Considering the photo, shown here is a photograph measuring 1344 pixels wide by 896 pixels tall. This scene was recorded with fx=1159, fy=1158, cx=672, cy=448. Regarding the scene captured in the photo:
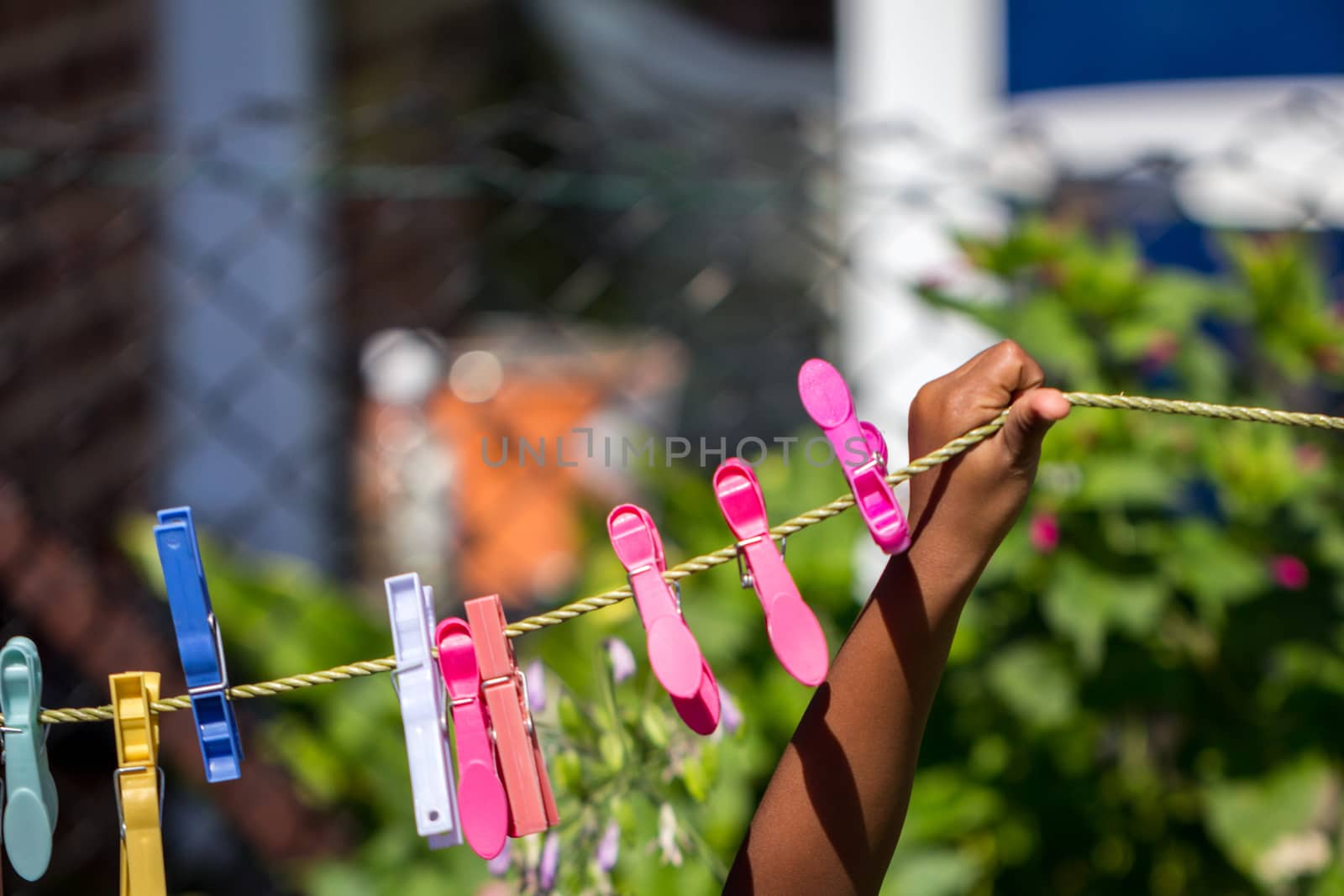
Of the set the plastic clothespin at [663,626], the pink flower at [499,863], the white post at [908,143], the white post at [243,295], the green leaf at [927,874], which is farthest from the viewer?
the white post at [243,295]

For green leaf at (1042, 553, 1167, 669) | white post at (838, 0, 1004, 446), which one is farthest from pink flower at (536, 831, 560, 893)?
white post at (838, 0, 1004, 446)

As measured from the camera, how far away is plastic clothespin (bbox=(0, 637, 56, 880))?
27.6 inches

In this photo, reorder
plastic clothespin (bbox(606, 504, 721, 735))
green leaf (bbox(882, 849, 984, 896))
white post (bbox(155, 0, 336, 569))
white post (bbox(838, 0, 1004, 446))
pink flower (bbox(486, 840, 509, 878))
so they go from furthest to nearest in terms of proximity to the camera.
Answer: white post (bbox(155, 0, 336, 569)) < white post (bbox(838, 0, 1004, 446)) < green leaf (bbox(882, 849, 984, 896)) < pink flower (bbox(486, 840, 509, 878)) < plastic clothespin (bbox(606, 504, 721, 735))

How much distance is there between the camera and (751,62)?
3545 mm

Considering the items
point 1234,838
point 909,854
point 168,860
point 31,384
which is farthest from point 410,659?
point 31,384

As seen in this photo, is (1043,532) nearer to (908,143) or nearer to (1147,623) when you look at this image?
(1147,623)

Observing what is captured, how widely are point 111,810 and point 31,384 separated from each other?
1.10 meters

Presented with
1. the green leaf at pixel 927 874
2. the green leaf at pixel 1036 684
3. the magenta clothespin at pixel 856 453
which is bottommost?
the green leaf at pixel 927 874

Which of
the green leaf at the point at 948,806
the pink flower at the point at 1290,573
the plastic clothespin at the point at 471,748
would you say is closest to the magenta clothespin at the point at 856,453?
the plastic clothespin at the point at 471,748

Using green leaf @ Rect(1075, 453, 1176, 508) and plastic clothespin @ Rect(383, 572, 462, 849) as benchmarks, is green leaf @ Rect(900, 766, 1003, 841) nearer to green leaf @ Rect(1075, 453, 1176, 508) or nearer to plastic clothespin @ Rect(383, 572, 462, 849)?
green leaf @ Rect(1075, 453, 1176, 508)

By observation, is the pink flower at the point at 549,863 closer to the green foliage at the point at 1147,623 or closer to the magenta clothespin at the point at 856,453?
the magenta clothespin at the point at 856,453

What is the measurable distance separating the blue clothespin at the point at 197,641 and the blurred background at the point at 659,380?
30cm

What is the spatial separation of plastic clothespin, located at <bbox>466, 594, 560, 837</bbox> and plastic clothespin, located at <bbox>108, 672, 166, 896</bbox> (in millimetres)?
206

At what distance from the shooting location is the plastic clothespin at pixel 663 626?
0.66 metres
